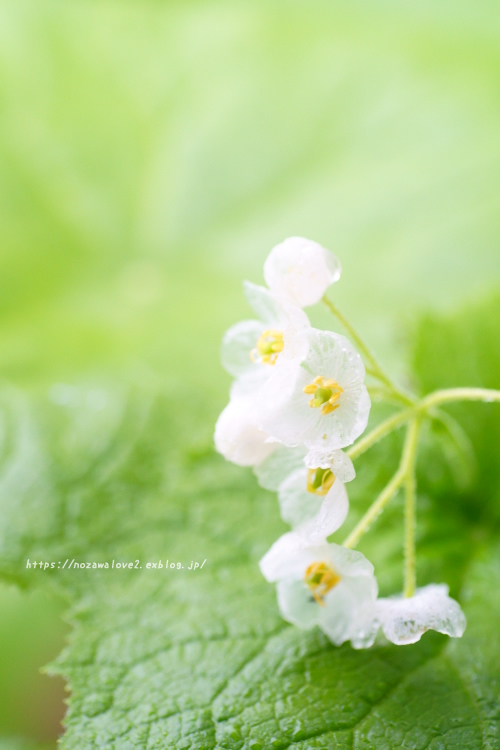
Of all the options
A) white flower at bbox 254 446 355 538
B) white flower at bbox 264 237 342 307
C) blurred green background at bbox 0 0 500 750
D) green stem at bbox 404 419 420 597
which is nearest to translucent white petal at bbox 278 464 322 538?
white flower at bbox 254 446 355 538

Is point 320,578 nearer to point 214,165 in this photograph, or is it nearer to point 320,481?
point 320,481

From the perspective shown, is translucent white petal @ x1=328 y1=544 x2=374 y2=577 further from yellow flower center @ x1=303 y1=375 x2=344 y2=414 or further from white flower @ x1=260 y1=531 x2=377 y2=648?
yellow flower center @ x1=303 y1=375 x2=344 y2=414

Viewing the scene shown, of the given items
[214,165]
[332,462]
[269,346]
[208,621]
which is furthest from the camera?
[214,165]

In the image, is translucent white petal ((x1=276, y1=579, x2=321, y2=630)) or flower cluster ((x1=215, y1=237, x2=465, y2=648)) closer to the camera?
flower cluster ((x1=215, y1=237, x2=465, y2=648))

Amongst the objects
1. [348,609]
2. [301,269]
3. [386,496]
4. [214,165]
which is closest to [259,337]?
[301,269]

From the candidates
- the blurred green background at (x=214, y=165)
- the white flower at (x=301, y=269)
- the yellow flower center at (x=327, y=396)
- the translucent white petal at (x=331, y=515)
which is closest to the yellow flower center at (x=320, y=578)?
the translucent white petal at (x=331, y=515)
